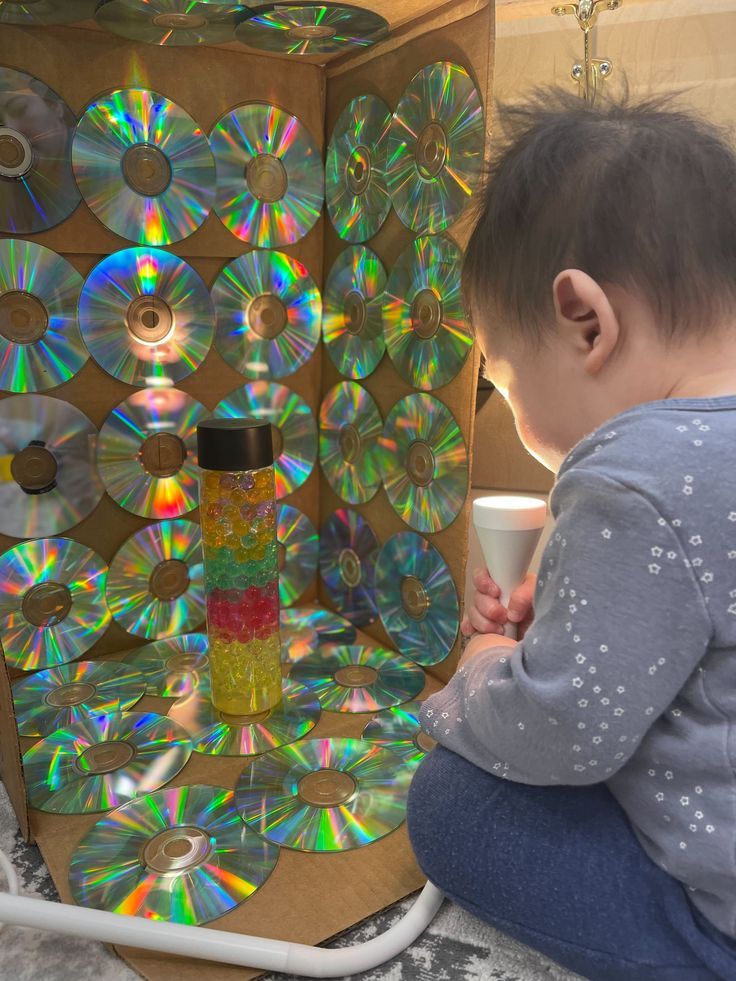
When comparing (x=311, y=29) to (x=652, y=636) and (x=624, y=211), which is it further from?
(x=652, y=636)

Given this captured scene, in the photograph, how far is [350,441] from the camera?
104 cm

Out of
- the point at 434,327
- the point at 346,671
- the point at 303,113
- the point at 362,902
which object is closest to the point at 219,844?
the point at 362,902

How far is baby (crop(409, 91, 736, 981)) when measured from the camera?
0.46 metres

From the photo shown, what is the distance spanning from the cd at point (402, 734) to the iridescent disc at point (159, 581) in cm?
31

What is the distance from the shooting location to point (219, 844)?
68 centimetres

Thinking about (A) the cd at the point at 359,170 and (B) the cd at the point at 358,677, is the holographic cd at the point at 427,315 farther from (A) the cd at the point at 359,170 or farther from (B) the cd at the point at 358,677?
(B) the cd at the point at 358,677

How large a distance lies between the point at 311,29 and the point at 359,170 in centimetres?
16

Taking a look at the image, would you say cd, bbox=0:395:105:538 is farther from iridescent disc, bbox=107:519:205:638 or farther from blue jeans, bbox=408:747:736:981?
blue jeans, bbox=408:747:736:981

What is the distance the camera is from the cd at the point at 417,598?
907mm

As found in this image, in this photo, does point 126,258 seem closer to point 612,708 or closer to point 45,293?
point 45,293

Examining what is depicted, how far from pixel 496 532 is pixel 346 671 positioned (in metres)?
0.36

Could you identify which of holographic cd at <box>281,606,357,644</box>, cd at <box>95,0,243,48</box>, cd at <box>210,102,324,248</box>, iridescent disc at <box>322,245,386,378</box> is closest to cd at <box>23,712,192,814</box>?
holographic cd at <box>281,606,357,644</box>

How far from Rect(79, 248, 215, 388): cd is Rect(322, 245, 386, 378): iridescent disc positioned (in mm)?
160

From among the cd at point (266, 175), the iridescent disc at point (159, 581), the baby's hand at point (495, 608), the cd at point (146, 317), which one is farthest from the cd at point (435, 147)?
the iridescent disc at point (159, 581)
